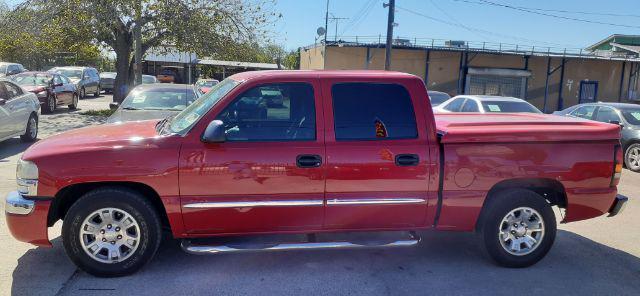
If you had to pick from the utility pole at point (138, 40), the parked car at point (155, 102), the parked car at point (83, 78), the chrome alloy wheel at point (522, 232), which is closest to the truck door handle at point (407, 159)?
the chrome alloy wheel at point (522, 232)

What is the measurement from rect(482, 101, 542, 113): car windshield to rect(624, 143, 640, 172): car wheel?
6.73 feet

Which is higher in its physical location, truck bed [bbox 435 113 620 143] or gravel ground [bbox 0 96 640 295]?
truck bed [bbox 435 113 620 143]

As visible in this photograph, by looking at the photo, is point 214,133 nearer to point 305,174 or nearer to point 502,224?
point 305,174

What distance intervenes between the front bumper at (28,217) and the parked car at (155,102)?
14.6ft

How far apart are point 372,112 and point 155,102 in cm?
596

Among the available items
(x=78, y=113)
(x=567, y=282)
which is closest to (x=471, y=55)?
(x=78, y=113)

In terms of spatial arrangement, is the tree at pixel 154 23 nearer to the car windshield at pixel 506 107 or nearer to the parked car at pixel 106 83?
the car windshield at pixel 506 107

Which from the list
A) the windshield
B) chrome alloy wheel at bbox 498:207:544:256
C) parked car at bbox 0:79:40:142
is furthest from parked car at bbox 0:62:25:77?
chrome alloy wheel at bbox 498:207:544:256

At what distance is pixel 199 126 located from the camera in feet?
13.9

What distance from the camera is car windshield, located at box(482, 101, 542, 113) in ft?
37.6

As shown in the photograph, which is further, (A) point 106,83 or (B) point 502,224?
(A) point 106,83

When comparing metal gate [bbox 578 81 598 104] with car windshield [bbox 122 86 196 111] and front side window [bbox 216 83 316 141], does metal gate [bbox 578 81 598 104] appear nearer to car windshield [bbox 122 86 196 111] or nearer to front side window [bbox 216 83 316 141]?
car windshield [bbox 122 86 196 111]

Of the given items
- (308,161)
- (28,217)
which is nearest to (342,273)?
(308,161)

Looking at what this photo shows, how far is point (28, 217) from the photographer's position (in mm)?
4129
